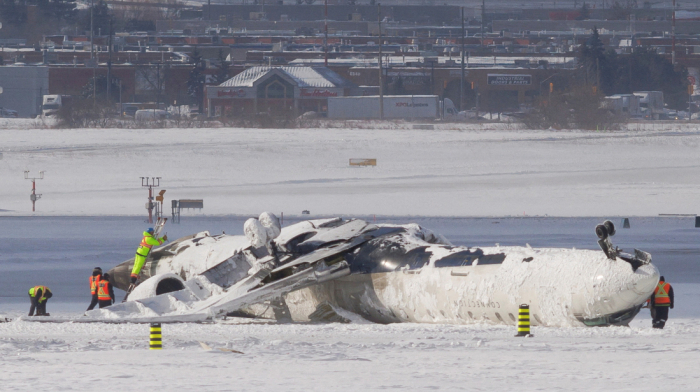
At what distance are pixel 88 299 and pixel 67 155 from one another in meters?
40.2

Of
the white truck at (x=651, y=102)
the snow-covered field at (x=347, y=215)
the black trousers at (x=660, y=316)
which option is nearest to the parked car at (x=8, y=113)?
the snow-covered field at (x=347, y=215)

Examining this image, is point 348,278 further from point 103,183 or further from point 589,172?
point 589,172

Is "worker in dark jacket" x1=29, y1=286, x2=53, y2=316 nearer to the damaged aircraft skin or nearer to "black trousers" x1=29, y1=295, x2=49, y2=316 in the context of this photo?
"black trousers" x1=29, y1=295, x2=49, y2=316

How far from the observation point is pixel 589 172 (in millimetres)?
59375

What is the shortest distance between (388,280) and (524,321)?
129 inches

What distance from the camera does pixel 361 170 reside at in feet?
195

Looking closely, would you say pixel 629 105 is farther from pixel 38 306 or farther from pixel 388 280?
pixel 38 306

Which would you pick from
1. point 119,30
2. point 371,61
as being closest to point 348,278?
point 371,61

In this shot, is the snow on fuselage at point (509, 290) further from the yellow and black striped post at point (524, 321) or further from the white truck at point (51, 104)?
the white truck at point (51, 104)

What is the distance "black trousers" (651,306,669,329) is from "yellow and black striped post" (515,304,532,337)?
127 inches

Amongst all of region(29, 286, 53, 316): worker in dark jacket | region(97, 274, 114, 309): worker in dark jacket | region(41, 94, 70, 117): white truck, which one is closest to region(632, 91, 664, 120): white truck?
region(41, 94, 70, 117): white truck

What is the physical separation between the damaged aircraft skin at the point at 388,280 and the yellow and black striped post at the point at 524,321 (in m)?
0.50

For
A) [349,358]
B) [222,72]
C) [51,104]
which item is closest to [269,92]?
[222,72]

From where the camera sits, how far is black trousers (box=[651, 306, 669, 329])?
19.3 metres
